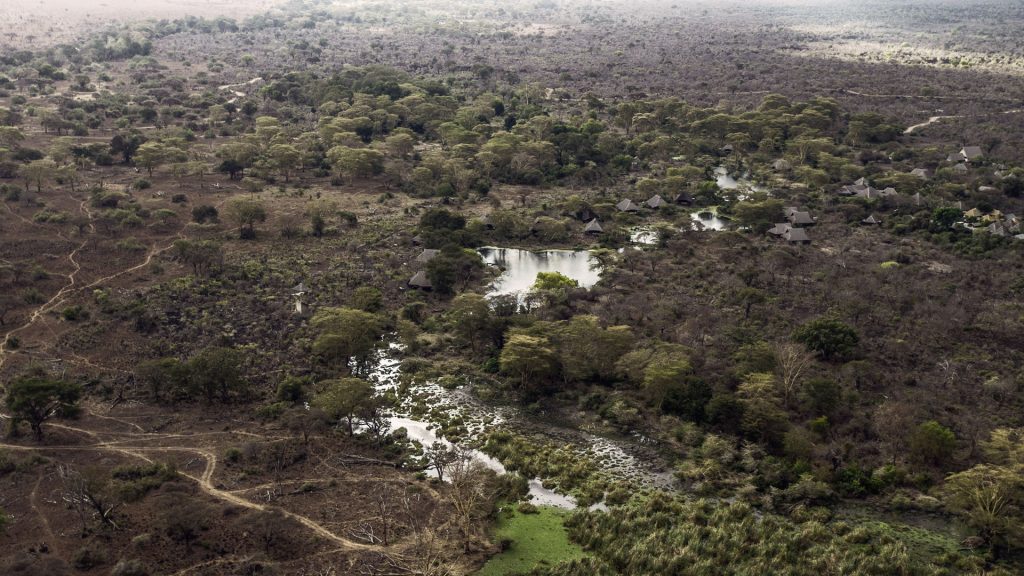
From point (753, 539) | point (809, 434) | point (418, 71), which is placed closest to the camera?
point (753, 539)

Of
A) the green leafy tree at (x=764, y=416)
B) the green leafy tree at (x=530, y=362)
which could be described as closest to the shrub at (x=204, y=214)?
the green leafy tree at (x=530, y=362)

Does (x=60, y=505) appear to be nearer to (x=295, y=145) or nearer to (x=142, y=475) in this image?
(x=142, y=475)

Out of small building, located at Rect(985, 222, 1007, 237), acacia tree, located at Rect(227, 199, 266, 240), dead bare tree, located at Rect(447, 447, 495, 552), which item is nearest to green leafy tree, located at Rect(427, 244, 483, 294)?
acacia tree, located at Rect(227, 199, 266, 240)

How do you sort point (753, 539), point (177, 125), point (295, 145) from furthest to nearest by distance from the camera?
point (177, 125)
point (295, 145)
point (753, 539)

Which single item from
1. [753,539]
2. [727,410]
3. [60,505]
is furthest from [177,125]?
[753,539]

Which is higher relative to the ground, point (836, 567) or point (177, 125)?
point (177, 125)

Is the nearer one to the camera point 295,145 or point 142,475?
point 142,475

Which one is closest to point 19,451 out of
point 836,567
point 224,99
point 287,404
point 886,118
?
point 287,404

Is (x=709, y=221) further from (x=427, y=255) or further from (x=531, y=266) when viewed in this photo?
(x=427, y=255)
